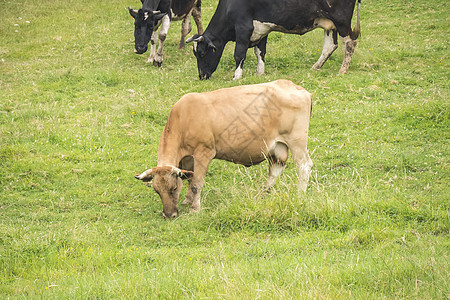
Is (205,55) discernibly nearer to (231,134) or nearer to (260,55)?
(260,55)

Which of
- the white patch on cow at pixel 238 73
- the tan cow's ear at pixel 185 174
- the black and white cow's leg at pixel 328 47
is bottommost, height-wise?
the white patch on cow at pixel 238 73

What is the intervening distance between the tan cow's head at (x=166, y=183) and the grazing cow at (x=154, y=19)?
29.0 ft

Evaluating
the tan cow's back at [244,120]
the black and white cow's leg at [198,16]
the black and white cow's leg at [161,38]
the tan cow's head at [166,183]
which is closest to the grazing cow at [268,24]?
the black and white cow's leg at [161,38]

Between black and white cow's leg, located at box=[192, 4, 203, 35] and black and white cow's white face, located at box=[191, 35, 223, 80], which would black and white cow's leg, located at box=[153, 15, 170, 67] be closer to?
black and white cow's white face, located at box=[191, 35, 223, 80]

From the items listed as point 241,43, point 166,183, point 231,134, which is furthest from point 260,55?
point 166,183

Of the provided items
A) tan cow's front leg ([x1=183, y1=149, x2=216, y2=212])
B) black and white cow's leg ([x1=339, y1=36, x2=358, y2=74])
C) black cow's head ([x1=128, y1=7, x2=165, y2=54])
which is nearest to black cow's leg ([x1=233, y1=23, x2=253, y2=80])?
black and white cow's leg ([x1=339, y1=36, x2=358, y2=74])

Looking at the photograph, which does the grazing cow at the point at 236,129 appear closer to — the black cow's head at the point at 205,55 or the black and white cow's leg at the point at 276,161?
the black and white cow's leg at the point at 276,161

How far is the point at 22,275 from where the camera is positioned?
20.2 ft

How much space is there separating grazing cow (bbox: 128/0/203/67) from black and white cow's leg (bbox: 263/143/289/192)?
27.7 ft

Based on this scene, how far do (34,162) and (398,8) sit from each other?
15578 mm

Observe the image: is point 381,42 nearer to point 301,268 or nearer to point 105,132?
point 105,132

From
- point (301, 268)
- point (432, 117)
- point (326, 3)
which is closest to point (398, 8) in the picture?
point (326, 3)

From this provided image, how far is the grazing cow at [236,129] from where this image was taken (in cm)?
839

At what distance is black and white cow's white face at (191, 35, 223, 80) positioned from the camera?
14.9 m
